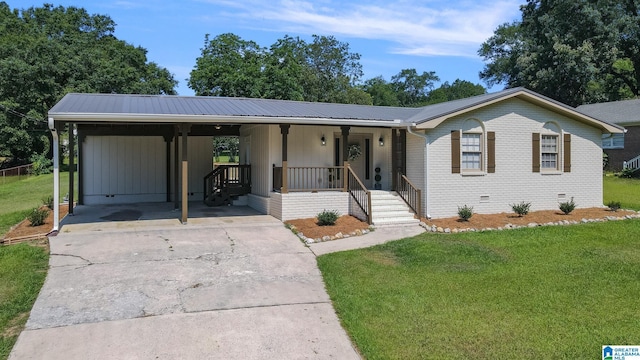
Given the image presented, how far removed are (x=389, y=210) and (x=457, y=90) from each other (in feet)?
233

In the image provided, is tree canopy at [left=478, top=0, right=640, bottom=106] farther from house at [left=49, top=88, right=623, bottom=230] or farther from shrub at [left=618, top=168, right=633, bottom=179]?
house at [left=49, top=88, right=623, bottom=230]

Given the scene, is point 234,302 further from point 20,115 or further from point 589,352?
point 20,115

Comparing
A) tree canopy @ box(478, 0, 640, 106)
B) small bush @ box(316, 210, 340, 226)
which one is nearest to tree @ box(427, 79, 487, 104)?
tree canopy @ box(478, 0, 640, 106)

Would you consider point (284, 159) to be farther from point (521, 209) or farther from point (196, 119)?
point (521, 209)

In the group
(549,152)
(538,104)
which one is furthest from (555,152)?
(538,104)

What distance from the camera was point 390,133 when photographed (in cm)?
1456

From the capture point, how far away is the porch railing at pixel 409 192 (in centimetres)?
1221

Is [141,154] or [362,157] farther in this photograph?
[141,154]

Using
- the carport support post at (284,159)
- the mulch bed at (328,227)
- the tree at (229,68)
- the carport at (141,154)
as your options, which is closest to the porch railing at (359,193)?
the mulch bed at (328,227)

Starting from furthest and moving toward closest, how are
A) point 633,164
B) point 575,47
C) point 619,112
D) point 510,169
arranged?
point 575,47
point 619,112
point 633,164
point 510,169

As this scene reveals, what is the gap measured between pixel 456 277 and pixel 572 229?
18.3ft

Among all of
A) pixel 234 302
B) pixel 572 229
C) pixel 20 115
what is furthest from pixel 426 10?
pixel 20 115

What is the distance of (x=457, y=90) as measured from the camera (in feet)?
254

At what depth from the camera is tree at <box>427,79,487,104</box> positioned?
247 ft
